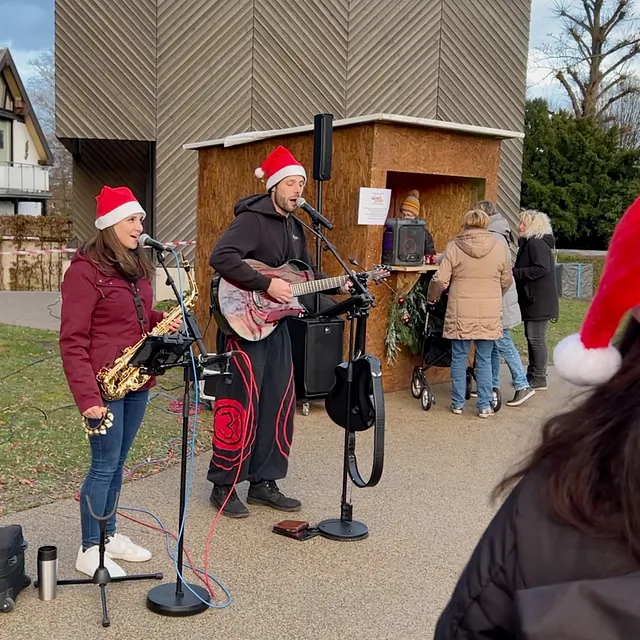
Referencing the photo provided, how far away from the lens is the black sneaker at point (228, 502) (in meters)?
5.05

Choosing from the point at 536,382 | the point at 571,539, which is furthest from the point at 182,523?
the point at 536,382

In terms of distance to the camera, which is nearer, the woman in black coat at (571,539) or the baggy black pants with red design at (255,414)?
the woman in black coat at (571,539)

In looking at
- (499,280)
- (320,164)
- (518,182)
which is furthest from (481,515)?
(518,182)

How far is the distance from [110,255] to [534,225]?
547cm

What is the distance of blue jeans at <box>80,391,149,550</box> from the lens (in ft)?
13.2

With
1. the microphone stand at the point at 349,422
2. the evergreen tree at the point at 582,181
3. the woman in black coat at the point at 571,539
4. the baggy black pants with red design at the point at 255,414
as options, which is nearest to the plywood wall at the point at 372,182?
the baggy black pants with red design at the point at 255,414

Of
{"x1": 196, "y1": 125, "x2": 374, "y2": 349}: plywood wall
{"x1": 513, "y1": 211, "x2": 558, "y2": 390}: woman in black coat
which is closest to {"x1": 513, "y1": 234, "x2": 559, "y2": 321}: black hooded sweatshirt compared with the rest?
{"x1": 513, "y1": 211, "x2": 558, "y2": 390}: woman in black coat

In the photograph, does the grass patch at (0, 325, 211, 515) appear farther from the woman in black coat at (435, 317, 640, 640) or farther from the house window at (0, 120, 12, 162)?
the house window at (0, 120, 12, 162)

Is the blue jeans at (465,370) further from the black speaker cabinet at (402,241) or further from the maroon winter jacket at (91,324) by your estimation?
the maroon winter jacket at (91,324)

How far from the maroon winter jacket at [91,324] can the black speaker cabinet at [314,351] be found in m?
3.11

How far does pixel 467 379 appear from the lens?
8523 mm

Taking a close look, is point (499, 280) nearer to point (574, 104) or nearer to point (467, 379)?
point (467, 379)

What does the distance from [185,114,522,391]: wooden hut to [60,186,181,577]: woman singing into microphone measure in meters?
4.11

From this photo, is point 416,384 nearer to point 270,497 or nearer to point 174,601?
point 270,497
